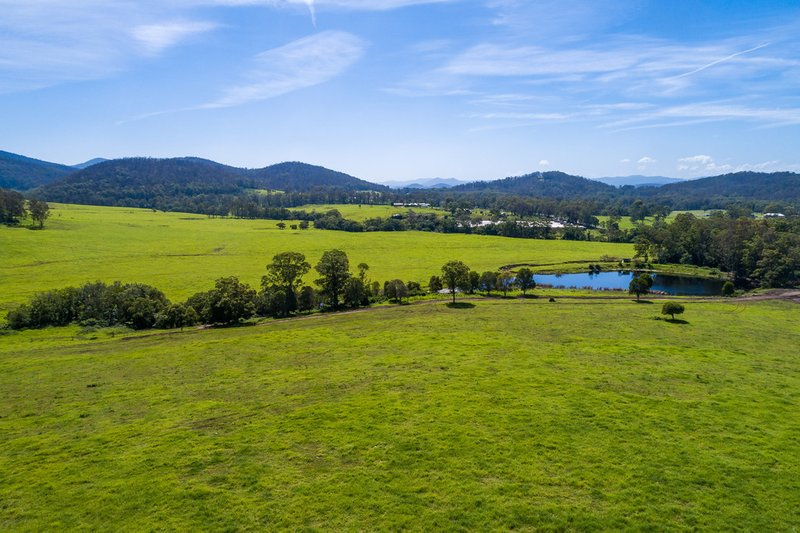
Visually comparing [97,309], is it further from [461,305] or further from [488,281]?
[488,281]

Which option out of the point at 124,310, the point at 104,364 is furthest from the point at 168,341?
the point at 124,310

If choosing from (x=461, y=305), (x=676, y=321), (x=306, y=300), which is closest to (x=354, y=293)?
(x=306, y=300)

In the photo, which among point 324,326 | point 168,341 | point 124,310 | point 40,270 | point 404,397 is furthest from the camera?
point 40,270

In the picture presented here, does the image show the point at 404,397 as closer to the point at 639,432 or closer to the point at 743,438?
the point at 639,432

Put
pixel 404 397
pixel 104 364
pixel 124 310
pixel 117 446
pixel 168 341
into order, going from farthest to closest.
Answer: pixel 124 310 < pixel 168 341 < pixel 104 364 < pixel 404 397 < pixel 117 446

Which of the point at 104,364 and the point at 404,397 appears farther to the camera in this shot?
the point at 104,364

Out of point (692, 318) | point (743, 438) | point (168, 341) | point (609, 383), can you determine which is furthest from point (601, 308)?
point (168, 341)
